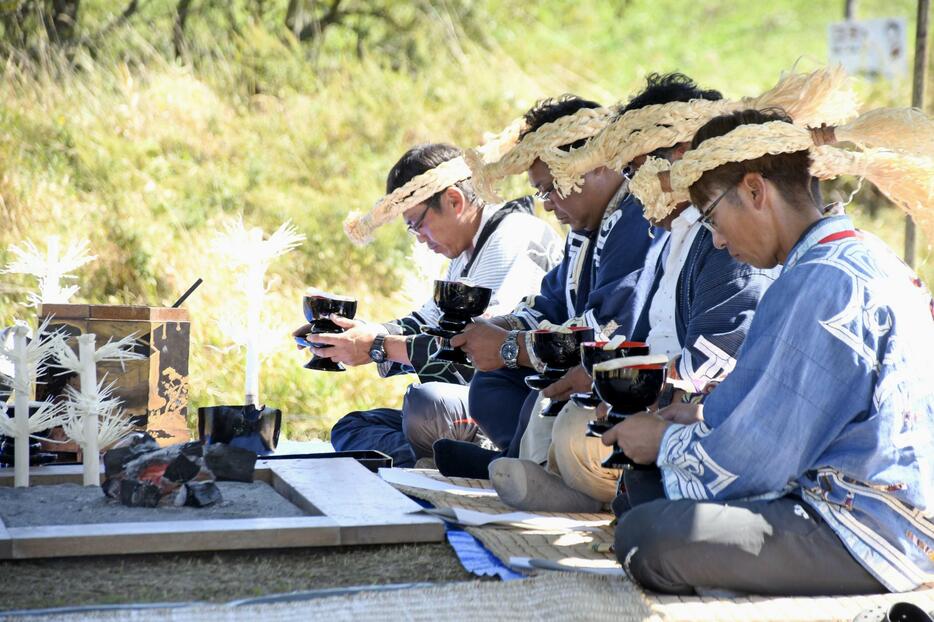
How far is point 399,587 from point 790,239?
129cm

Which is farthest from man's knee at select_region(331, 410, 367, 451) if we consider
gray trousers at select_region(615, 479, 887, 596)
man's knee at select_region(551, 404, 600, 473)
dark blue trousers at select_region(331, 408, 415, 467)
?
gray trousers at select_region(615, 479, 887, 596)

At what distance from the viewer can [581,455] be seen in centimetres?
381

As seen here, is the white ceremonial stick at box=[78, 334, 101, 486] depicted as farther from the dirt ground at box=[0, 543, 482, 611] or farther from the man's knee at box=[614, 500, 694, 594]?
the man's knee at box=[614, 500, 694, 594]

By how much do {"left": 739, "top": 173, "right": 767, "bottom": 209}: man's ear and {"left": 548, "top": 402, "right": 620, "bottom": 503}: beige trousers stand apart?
1.07 metres

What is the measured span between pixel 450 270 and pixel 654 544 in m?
3.00

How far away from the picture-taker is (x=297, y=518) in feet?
10.6

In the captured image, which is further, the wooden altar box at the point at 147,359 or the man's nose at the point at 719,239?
the wooden altar box at the point at 147,359

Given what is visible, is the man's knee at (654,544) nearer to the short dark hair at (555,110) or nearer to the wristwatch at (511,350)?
the wristwatch at (511,350)

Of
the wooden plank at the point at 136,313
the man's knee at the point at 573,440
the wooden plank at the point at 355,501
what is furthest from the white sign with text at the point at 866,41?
the wooden plank at the point at 355,501

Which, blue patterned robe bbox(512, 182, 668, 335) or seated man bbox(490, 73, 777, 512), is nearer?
seated man bbox(490, 73, 777, 512)

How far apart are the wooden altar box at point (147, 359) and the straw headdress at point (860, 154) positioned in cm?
223

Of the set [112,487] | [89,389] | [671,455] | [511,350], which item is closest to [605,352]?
[671,455]

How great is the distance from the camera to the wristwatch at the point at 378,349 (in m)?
5.11

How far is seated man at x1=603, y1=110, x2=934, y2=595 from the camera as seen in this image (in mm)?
2746
